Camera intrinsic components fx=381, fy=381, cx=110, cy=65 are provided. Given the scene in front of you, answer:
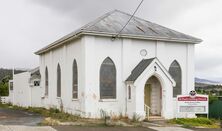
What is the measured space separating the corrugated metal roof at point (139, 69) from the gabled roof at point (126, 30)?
1722mm

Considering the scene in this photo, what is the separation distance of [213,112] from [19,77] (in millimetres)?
22503

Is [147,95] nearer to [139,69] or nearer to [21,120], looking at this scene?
[139,69]

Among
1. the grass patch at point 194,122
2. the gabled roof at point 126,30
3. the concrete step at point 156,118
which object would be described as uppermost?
the gabled roof at point 126,30

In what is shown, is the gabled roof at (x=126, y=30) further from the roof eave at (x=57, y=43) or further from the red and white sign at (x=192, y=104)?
the red and white sign at (x=192, y=104)

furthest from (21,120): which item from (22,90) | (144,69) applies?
(22,90)

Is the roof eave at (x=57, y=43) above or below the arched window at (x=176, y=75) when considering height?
above

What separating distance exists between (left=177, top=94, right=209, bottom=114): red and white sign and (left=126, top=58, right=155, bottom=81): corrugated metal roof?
10.1 ft

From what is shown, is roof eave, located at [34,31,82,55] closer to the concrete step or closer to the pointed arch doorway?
the pointed arch doorway

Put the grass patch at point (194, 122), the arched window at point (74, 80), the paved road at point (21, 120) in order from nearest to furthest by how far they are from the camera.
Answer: the paved road at point (21, 120) < the grass patch at point (194, 122) < the arched window at point (74, 80)

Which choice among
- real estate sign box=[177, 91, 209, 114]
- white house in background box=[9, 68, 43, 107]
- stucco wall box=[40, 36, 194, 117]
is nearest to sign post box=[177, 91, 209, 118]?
real estate sign box=[177, 91, 209, 114]

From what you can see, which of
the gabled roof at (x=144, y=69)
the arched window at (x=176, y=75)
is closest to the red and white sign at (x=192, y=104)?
the gabled roof at (x=144, y=69)

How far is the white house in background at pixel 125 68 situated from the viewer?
24.3 meters

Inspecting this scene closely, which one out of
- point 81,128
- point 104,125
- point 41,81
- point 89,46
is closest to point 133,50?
point 89,46

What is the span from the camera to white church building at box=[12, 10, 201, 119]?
24266 mm
